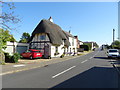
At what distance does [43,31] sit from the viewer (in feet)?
96.4

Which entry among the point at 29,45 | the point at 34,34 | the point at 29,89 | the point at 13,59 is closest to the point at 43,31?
the point at 34,34

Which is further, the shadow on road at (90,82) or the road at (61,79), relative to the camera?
the road at (61,79)

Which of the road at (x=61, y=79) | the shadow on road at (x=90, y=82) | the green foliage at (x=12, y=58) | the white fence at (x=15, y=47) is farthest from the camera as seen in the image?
the white fence at (x=15, y=47)

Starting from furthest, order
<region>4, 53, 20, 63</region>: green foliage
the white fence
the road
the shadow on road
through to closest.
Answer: the white fence < <region>4, 53, 20, 63</region>: green foliage < the road < the shadow on road

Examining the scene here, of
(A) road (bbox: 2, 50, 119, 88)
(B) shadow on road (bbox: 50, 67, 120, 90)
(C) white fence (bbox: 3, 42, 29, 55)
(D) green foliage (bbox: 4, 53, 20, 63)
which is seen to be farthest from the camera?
(C) white fence (bbox: 3, 42, 29, 55)

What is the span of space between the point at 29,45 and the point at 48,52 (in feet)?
18.3

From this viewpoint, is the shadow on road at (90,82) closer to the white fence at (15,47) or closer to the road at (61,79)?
the road at (61,79)

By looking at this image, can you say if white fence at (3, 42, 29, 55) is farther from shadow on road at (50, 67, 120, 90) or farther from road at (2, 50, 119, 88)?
shadow on road at (50, 67, 120, 90)

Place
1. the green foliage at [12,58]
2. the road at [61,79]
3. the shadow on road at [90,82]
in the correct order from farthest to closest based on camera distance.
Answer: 1. the green foliage at [12,58]
2. the road at [61,79]
3. the shadow on road at [90,82]

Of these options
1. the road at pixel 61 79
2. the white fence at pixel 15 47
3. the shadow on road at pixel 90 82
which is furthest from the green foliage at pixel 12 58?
the shadow on road at pixel 90 82

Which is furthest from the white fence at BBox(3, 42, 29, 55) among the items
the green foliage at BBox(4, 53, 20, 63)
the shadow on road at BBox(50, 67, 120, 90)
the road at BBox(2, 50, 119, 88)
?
the shadow on road at BBox(50, 67, 120, 90)

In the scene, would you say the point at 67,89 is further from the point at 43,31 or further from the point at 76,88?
the point at 43,31

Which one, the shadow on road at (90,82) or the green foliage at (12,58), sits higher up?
the green foliage at (12,58)

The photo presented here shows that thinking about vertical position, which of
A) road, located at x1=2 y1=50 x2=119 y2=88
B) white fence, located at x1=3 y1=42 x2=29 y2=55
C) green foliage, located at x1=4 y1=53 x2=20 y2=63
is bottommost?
road, located at x1=2 y1=50 x2=119 y2=88
